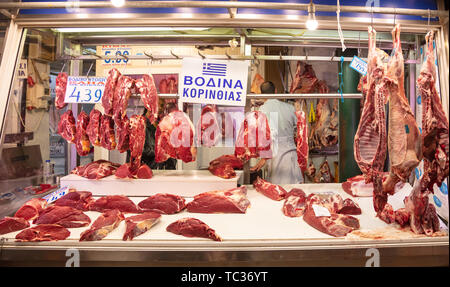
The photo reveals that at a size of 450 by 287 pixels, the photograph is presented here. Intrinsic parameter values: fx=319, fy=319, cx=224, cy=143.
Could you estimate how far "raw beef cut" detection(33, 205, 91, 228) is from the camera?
263 cm

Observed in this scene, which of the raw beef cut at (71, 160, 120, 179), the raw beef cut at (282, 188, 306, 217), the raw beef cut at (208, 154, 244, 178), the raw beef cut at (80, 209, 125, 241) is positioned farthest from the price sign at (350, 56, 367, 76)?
the raw beef cut at (71, 160, 120, 179)

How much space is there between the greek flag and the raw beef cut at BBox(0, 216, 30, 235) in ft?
6.93

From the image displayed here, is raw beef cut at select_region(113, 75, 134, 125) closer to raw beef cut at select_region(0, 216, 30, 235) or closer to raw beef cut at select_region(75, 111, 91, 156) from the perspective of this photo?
raw beef cut at select_region(75, 111, 91, 156)

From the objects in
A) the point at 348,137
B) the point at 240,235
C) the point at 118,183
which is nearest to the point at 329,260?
the point at 240,235

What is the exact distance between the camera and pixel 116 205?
3031 mm

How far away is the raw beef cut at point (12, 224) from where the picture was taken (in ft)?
8.24

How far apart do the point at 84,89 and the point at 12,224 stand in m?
1.54

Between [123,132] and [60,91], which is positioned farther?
[60,91]

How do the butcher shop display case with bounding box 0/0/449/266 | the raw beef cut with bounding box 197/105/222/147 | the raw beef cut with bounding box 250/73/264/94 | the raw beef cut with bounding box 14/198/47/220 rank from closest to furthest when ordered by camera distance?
the butcher shop display case with bounding box 0/0/449/266, the raw beef cut with bounding box 14/198/47/220, the raw beef cut with bounding box 197/105/222/147, the raw beef cut with bounding box 250/73/264/94

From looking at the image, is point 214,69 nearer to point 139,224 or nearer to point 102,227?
point 139,224

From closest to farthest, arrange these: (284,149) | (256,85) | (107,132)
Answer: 1. (107,132)
2. (284,149)
3. (256,85)

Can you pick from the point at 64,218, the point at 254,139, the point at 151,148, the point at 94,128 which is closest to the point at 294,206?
the point at 254,139
